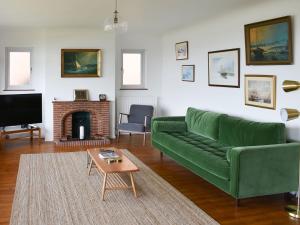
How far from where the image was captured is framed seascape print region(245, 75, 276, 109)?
4.93 metres

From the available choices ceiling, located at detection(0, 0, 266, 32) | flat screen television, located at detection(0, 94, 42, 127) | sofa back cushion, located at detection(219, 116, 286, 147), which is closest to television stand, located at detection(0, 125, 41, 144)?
flat screen television, located at detection(0, 94, 42, 127)

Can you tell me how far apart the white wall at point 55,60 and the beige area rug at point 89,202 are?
2.61 meters

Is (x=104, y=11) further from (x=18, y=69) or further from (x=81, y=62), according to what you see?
(x=18, y=69)

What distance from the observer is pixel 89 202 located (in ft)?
13.8

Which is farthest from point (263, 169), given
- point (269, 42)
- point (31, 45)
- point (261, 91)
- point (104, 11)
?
point (31, 45)

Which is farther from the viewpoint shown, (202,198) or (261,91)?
(261,91)

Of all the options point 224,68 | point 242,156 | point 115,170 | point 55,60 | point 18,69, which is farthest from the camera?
point 18,69

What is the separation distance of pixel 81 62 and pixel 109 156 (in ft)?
12.0

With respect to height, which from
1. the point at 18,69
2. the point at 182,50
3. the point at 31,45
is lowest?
the point at 18,69

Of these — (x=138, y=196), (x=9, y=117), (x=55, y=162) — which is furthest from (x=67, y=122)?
(x=138, y=196)

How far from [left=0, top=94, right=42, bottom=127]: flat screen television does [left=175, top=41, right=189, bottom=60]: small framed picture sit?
3073mm

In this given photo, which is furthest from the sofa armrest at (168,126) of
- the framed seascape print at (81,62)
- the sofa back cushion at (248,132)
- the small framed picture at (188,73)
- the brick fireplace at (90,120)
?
the framed seascape print at (81,62)

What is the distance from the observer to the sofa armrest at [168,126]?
6.37 m

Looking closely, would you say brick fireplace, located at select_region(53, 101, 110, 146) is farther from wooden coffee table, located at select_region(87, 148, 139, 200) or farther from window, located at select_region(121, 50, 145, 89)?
wooden coffee table, located at select_region(87, 148, 139, 200)
